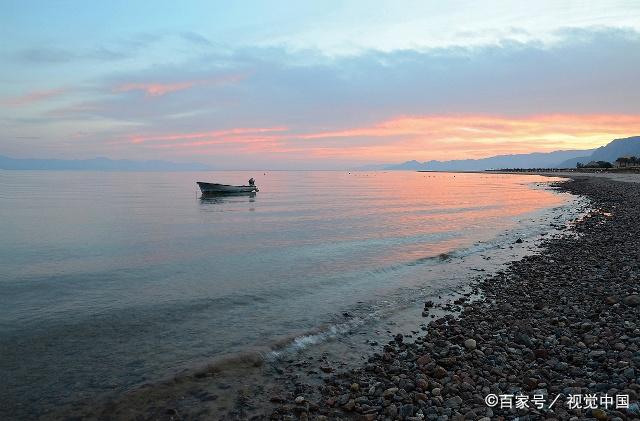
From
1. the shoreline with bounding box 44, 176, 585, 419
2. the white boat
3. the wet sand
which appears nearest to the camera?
the wet sand

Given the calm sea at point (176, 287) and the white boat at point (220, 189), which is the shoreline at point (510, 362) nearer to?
the calm sea at point (176, 287)

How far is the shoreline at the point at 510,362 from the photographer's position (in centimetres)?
690

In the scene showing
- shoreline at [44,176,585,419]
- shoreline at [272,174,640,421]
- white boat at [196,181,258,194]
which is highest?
white boat at [196,181,258,194]

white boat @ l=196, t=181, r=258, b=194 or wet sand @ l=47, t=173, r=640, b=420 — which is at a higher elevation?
white boat @ l=196, t=181, r=258, b=194

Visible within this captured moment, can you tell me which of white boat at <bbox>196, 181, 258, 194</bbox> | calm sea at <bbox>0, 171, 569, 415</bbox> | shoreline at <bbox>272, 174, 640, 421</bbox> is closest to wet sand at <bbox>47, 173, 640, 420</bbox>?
shoreline at <bbox>272, 174, 640, 421</bbox>

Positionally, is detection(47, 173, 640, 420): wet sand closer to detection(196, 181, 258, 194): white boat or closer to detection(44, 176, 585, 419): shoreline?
detection(44, 176, 585, 419): shoreline

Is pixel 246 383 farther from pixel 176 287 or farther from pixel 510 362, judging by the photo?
pixel 176 287

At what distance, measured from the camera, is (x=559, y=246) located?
72.2ft

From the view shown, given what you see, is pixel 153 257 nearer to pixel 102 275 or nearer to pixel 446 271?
pixel 102 275

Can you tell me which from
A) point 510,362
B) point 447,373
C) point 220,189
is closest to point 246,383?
point 447,373

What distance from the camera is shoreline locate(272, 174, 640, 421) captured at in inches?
272

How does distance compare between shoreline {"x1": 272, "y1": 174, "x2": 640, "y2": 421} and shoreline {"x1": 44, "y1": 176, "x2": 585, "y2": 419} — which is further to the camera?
shoreline {"x1": 44, "y1": 176, "x2": 585, "y2": 419}

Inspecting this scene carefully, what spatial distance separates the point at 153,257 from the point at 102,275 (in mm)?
4187

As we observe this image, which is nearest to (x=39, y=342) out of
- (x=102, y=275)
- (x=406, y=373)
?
(x=102, y=275)
